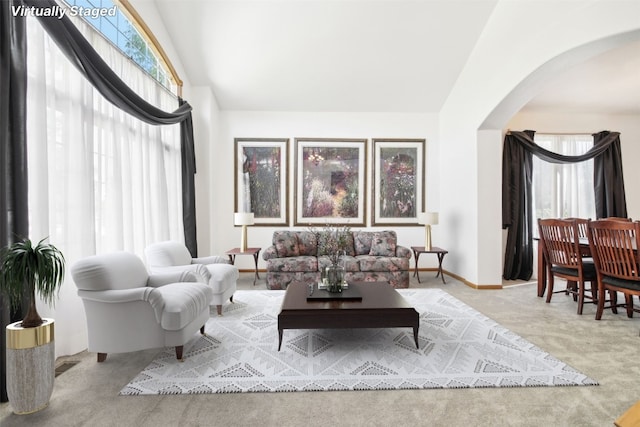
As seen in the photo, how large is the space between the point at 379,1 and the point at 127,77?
11.8ft

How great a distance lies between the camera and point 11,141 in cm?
222

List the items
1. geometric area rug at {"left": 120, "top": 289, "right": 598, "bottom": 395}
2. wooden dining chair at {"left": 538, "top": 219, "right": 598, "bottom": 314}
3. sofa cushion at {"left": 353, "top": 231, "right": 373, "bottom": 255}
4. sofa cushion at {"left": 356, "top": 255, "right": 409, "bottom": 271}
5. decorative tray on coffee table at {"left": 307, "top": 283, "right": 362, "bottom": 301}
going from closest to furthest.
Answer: geometric area rug at {"left": 120, "top": 289, "right": 598, "bottom": 395} → decorative tray on coffee table at {"left": 307, "top": 283, "right": 362, "bottom": 301} → wooden dining chair at {"left": 538, "top": 219, "right": 598, "bottom": 314} → sofa cushion at {"left": 356, "top": 255, "right": 409, "bottom": 271} → sofa cushion at {"left": 353, "top": 231, "right": 373, "bottom": 255}

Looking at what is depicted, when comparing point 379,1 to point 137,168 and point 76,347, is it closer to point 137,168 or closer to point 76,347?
point 137,168

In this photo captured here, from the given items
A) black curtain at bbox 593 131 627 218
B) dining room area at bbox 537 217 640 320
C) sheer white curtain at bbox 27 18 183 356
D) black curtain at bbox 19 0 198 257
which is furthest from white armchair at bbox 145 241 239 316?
black curtain at bbox 593 131 627 218

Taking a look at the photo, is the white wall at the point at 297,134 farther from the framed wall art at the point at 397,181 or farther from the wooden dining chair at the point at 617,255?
the wooden dining chair at the point at 617,255

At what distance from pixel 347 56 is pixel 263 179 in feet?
8.98

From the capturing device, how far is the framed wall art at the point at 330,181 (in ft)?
21.8

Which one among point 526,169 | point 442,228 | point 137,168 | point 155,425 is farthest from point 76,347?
point 526,169

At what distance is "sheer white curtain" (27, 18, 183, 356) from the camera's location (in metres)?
2.63

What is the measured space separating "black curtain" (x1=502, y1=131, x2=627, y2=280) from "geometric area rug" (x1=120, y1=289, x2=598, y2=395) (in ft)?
9.83

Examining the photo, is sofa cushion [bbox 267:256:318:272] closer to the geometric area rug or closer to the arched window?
the geometric area rug

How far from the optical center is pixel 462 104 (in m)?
5.87

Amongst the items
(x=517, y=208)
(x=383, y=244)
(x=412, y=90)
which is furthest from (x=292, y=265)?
(x=517, y=208)

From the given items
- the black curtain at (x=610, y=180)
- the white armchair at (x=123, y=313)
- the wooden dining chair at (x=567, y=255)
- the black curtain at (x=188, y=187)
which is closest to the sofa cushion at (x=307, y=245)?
the black curtain at (x=188, y=187)
